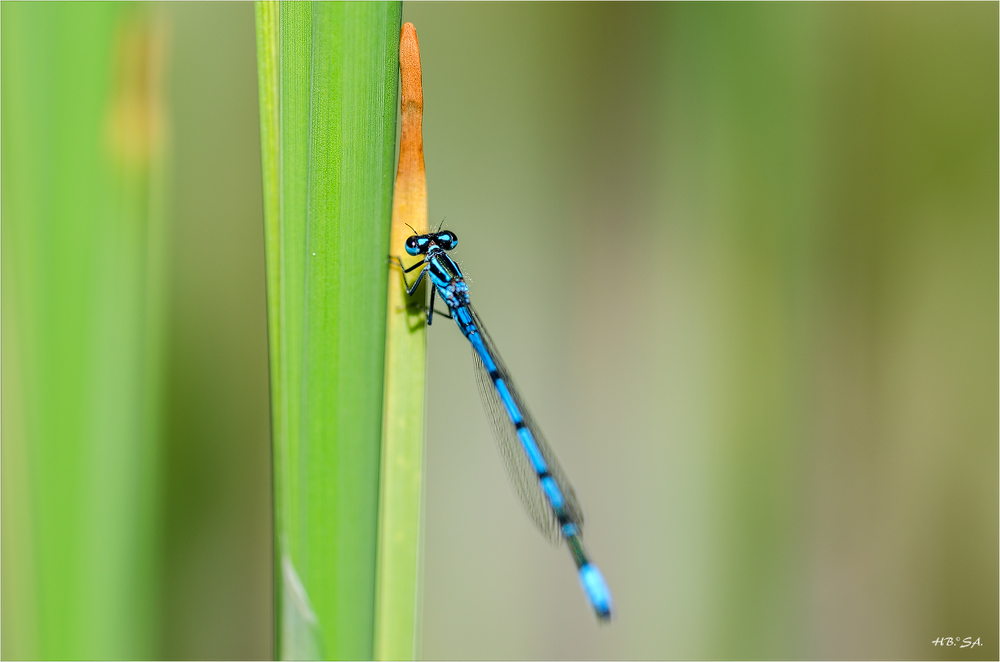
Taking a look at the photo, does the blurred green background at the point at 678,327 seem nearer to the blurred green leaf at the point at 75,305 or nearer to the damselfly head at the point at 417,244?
the damselfly head at the point at 417,244

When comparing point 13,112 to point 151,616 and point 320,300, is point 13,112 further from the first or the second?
point 151,616

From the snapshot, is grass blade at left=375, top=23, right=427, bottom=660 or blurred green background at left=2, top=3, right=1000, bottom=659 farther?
blurred green background at left=2, top=3, right=1000, bottom=659

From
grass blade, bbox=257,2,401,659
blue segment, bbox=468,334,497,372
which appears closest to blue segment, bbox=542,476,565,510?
blue segment, bbox=468,334,497,372

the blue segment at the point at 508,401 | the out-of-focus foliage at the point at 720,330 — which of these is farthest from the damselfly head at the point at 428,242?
the blue segment at the point at 508,401

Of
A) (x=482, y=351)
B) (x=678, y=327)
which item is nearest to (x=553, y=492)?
(x=482, y=351)

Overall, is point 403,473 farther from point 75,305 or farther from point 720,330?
point 720,330

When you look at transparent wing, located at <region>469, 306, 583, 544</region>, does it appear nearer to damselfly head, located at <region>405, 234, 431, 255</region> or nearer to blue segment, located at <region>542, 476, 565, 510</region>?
blue segment, located at <region>542, 476, 565, 510</region>
